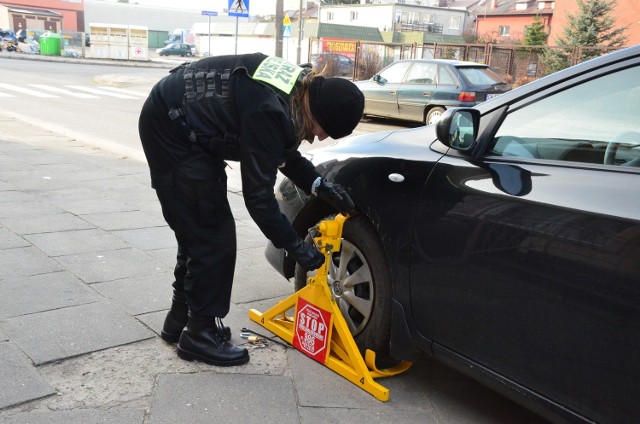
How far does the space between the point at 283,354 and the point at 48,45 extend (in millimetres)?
42322

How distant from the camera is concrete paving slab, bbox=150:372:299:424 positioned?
2.76m

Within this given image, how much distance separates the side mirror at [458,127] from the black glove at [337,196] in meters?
0.53

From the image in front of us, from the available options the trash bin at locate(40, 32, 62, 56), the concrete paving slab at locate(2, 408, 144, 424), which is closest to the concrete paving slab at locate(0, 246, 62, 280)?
the concrete paving slab at locate(2, 408, 144, 424)

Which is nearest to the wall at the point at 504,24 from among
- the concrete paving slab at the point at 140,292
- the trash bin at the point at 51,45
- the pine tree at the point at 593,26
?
the pine tree at the point at 593,26

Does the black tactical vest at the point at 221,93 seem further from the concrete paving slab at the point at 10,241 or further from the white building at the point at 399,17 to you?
the white building at the point at 399,17

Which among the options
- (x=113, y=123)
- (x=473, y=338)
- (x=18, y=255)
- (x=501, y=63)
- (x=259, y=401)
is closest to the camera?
(x=473, y=338)

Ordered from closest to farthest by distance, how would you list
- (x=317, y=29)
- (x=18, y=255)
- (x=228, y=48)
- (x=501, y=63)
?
(x=18, y=255) → (x=501, y=63) → (x=317, y=29) → (x=228, y=48)

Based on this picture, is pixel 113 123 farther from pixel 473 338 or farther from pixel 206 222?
pixel 473 338

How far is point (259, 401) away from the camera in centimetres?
291

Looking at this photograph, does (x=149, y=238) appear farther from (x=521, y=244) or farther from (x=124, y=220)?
(x=521, y=244)

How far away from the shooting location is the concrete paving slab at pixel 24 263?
427 cm

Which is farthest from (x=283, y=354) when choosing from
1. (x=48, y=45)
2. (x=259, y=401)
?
(x=48, y=45)

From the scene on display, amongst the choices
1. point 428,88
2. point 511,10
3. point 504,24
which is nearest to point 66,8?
point 504,24

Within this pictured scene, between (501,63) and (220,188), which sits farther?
(501,63)
